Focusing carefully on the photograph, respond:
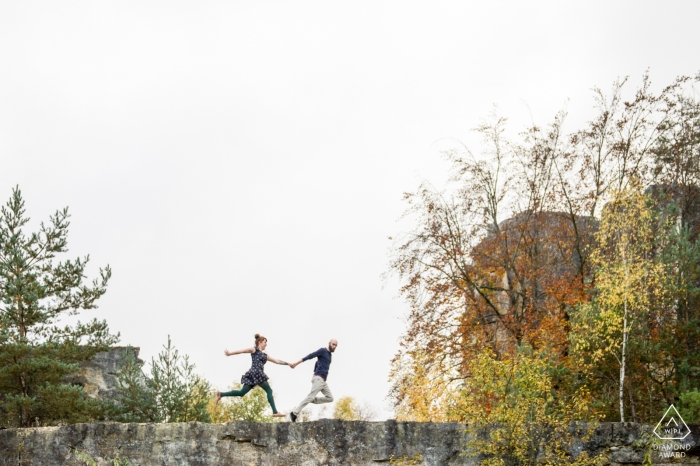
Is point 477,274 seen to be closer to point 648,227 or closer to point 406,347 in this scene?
point 406,347

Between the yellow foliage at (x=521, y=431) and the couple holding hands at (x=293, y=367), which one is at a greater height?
the couple holding hands at (x=293, y=367)

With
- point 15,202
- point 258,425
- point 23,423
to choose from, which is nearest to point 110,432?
point 258,425

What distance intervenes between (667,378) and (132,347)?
1524cm

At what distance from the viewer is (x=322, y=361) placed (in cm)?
1562

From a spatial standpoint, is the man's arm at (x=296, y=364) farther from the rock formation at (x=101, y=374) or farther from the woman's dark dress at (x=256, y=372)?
the rock formation at (x=101, y=374)

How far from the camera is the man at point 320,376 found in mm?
15500

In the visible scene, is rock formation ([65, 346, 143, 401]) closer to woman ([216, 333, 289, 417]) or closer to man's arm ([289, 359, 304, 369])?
woman ([216, 333, 289, 417])

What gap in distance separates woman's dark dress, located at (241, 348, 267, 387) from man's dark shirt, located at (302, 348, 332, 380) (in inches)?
31.2

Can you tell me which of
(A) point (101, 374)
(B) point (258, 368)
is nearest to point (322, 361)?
(B) point (258, 368)

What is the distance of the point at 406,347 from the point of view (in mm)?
28141

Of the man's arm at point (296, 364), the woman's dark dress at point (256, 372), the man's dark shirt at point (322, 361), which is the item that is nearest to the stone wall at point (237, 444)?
the woman's dark dress at point (256, 372)

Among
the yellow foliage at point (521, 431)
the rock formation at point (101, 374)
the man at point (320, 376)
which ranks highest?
the rock formation at point (101, 374)

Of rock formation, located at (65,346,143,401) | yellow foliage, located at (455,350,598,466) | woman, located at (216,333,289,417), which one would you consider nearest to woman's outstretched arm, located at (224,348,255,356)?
woman, located at (216,333,289,417)

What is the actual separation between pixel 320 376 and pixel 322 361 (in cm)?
27
